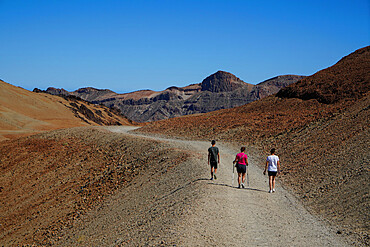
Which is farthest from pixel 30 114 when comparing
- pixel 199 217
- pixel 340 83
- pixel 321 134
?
pixel 199 217

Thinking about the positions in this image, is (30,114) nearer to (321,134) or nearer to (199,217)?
(321,134)

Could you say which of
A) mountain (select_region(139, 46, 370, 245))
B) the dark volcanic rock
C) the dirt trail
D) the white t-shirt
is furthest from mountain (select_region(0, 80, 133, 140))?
the white t-shirt

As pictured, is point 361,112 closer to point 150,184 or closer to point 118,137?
point 150,184

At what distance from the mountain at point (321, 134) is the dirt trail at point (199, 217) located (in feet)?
4.04

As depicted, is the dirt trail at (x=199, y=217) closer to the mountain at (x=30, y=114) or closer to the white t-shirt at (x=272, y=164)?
the white t-shirt at (x=272, y=164)

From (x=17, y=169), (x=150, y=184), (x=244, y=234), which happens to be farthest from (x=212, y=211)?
(x=17, y=169)

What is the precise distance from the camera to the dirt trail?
915 centimetres

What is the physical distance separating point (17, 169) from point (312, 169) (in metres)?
26.4

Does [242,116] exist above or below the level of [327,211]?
above

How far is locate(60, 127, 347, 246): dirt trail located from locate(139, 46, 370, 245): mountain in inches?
48.5

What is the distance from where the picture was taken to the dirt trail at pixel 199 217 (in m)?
9.15

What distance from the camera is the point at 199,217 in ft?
33.0

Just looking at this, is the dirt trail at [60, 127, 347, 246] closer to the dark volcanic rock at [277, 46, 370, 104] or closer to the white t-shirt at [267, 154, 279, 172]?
the white t-shirt at [267, 154, 279, 172]

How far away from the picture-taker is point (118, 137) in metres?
32.9
